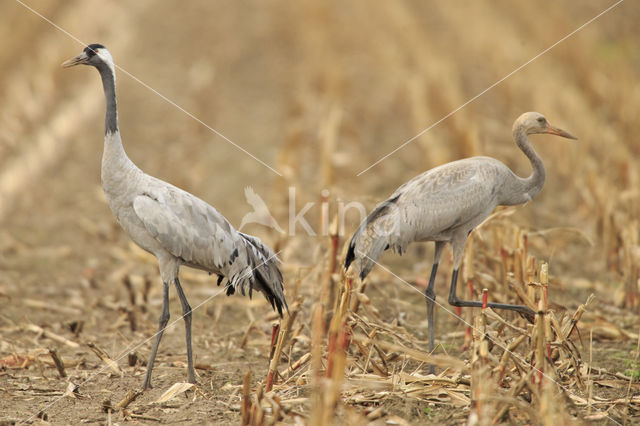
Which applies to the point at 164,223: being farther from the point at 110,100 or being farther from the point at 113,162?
the point at 110,100

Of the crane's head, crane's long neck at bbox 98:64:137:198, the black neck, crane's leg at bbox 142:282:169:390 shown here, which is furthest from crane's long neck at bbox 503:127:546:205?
the crane's head

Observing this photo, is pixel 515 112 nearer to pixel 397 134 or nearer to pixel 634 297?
pixel 397 134

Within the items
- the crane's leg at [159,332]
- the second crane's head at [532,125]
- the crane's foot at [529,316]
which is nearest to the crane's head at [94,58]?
the crane's leg at [159,332]

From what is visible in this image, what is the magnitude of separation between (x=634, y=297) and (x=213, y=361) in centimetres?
360

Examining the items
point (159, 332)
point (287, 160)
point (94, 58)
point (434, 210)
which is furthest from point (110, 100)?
point (287, 160)

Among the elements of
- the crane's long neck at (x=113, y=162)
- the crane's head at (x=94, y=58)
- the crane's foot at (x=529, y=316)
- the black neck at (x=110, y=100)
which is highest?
the crane's head at (x=94, y=58)

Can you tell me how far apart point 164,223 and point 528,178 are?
2.63 metres

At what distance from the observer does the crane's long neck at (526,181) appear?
19.5 feet

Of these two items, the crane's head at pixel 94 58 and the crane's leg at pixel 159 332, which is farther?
the crane's head at pixel 94 58

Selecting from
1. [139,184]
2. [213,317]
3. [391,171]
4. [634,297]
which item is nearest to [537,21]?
[391,171]

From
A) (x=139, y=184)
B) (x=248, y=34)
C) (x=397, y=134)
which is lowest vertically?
(x=139, y=184)

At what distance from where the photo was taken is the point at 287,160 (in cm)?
1018

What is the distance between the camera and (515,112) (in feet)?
42.0

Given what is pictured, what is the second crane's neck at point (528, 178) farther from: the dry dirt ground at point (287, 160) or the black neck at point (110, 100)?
the black neck at point (110, 100)
